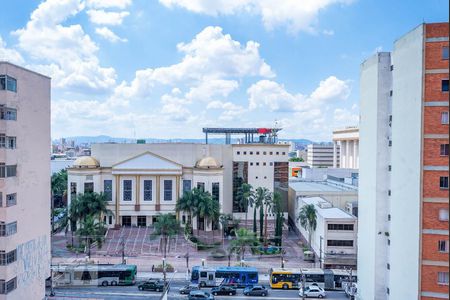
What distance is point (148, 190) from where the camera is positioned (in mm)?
63906

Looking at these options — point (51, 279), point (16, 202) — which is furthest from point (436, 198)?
point (51, 279)

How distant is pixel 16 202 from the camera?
25719 mm

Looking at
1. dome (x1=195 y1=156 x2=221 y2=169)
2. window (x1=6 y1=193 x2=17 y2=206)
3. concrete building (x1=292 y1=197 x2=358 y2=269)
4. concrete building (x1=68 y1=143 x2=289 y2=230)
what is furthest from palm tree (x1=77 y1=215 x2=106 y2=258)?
concrete building (x1=292 y1=197 x2=358 y2=269)

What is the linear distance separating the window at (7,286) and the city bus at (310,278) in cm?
2561

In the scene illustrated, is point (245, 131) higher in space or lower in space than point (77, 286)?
higher

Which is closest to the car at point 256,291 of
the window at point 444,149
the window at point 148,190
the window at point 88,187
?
the window at point 444,149

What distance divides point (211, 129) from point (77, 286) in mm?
42330

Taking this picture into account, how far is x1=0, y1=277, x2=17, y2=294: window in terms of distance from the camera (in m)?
24.8

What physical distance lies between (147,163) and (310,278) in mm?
34257

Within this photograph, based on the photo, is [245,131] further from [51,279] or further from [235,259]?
[51,279]

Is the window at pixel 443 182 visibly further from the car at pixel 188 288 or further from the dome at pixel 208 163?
the dome at pixel 208 163

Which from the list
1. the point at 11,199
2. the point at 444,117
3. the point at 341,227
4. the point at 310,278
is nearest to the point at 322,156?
the point at 341,227

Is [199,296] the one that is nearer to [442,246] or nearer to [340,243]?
[340,243]

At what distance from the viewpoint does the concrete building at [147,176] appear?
63.0 m
